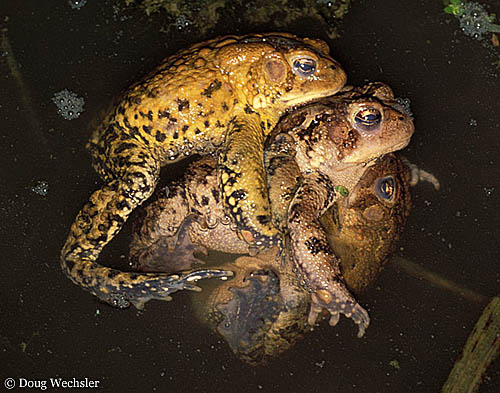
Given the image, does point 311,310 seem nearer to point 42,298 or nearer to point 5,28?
point 42,298

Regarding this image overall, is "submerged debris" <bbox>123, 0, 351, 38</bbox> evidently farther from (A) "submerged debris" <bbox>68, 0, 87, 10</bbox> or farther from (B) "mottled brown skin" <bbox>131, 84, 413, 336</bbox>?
(B) "mottled brown skin" <bbox>131, 84, 413, 336</bbox>

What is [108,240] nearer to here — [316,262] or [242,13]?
[316,262]

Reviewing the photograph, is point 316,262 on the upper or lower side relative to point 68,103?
lower

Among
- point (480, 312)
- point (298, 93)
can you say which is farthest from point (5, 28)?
point (480, 312)

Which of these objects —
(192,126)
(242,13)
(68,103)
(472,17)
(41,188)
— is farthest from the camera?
(242,13)

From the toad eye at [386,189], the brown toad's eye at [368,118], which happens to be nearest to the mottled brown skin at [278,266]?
the toad eye at [386,189]

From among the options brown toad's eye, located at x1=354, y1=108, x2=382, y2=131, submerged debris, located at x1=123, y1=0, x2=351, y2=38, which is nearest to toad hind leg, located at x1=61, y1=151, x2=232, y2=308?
brown toad's eye, located at x1=354, y1=108, x2=382, y2=131

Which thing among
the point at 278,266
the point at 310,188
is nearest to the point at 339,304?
the point at 278,266

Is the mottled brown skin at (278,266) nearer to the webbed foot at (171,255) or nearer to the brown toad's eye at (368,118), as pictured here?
the webbed foot at (171,255)
